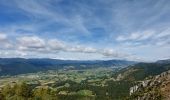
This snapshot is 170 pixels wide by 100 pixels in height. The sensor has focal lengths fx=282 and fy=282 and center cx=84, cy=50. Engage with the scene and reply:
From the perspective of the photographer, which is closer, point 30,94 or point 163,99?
point 163,99

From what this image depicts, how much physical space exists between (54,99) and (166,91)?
2949 inches

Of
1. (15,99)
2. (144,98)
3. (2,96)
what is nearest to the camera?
(15,99)

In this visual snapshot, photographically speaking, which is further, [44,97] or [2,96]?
[2,96]

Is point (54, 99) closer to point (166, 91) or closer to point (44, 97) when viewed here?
point (44, 97)

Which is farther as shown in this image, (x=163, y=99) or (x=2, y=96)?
(x=2, y=96)

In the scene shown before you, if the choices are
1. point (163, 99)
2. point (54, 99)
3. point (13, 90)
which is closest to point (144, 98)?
point (163, 99)

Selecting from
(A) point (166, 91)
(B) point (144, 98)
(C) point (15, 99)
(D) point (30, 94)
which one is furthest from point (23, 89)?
(A) point (166, 91)

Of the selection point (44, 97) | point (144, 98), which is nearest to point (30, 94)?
point (44, 97)

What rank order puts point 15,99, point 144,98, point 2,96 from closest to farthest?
point 15,99
point 2,96
point 144,98

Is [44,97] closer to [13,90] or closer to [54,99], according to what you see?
[54,99]

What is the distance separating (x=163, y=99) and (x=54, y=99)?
222ft

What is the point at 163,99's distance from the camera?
174m

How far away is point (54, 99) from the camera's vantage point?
17638 centimetres

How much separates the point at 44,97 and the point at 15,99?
1763cm
